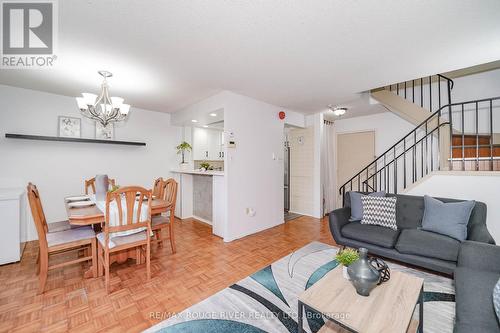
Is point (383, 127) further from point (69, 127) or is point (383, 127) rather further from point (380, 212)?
point (69, 127)

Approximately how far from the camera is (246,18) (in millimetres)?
1657

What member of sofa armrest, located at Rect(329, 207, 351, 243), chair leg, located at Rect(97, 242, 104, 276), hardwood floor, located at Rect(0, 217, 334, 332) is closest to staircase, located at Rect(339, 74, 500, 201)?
sofa armrest, located at Rect(329, 207, 351, 243)

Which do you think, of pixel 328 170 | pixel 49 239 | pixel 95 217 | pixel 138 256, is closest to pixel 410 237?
pixel 328 170

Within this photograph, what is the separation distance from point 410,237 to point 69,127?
526 centimetres

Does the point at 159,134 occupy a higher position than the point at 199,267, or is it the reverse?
the point at 159,134

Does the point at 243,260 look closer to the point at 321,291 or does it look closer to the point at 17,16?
the point at 321,291

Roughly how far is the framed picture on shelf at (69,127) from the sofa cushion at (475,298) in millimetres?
5082

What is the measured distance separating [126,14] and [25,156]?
3.20m

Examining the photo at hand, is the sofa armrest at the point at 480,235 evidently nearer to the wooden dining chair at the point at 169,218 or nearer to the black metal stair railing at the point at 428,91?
the black metal stair railing at the point at 428,91

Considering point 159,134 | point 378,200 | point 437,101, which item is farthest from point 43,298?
point 437,101

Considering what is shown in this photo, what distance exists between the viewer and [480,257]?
166 cm

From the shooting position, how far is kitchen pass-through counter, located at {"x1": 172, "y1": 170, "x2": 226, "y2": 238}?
11.4 ft

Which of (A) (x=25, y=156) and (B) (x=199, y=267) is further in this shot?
(A) (x=25, y=156)

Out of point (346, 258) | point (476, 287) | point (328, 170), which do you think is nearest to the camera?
point (476, 287)
